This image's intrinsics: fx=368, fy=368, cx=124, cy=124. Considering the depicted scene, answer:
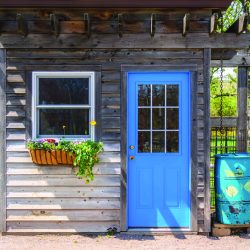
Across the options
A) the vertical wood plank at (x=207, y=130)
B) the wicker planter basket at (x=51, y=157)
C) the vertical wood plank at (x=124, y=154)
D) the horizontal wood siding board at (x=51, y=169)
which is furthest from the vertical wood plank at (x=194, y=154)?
the wicker planter basket at (x=51, y=157)

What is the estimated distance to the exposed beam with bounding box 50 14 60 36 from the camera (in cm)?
443

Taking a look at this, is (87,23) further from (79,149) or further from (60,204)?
(60,204)

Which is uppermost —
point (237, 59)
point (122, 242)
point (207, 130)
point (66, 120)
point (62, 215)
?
point (237, 59)

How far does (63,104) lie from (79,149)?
27.0 inches

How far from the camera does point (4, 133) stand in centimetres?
484

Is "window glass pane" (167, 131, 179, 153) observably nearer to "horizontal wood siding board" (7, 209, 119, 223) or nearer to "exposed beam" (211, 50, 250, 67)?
"horizontal wood siding board" (7, 209, 119, 223)

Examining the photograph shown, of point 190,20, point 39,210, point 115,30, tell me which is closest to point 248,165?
point 190,20

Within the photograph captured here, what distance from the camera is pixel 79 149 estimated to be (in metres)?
4.58

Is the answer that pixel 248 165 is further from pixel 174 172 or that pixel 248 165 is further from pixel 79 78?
pixel 79 78

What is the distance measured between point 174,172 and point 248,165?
96 centimetres

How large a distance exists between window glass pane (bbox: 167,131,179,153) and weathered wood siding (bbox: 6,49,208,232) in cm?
29

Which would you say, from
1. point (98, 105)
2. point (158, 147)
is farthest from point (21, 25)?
point (158, 147)

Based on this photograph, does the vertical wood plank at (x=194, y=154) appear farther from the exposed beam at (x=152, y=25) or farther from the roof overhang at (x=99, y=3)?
the roof overhang at (x=99, y=3)

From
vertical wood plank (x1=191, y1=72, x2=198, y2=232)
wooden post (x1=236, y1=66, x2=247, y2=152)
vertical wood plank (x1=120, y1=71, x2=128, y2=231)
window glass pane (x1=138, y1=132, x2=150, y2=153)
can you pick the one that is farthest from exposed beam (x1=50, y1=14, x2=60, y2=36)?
wooden post (x1=236, y1=66, x2=247, y2=152)
